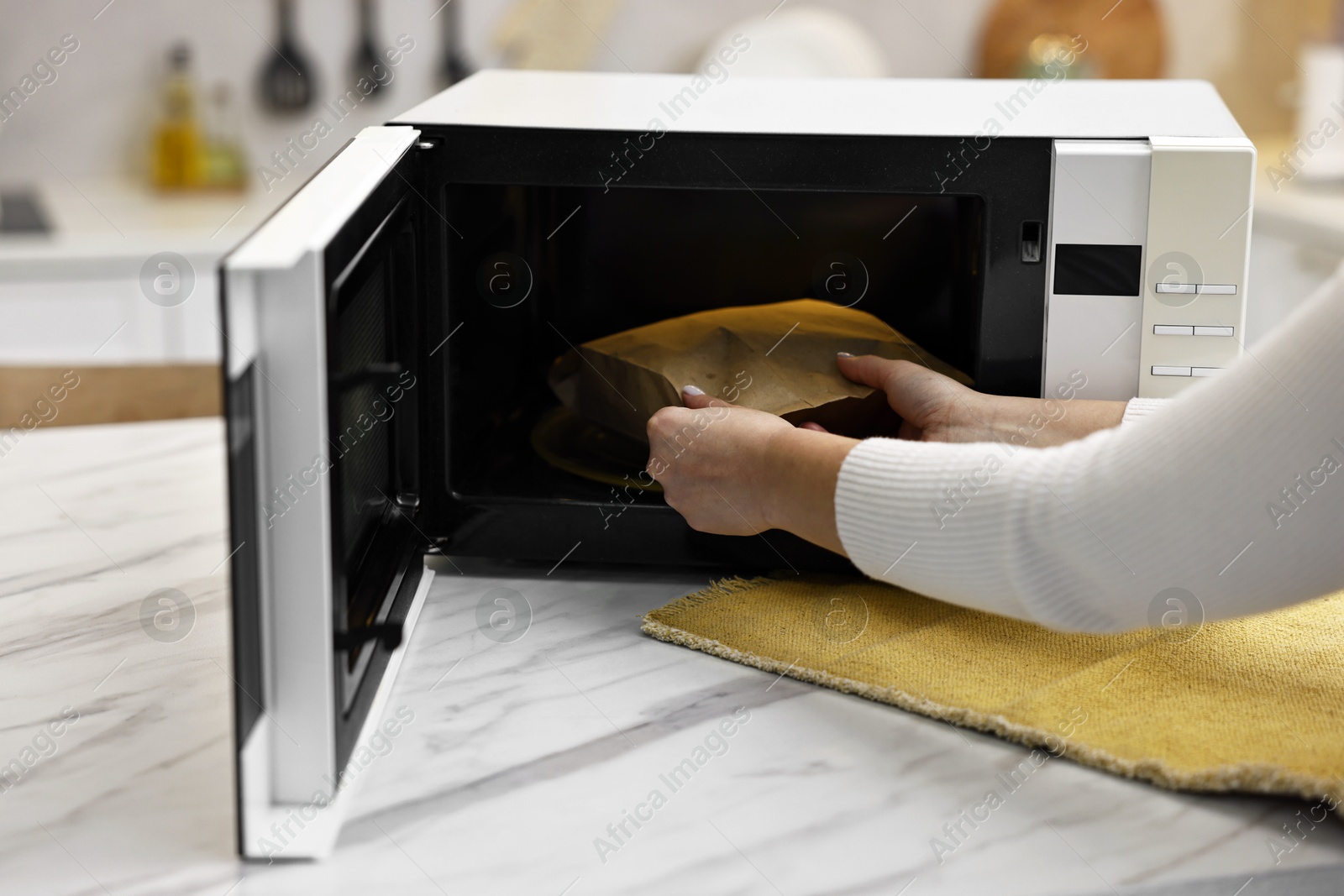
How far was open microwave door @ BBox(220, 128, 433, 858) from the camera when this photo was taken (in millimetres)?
496

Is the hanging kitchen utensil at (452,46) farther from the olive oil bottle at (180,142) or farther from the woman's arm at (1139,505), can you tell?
the woman's arm at (1139,505)

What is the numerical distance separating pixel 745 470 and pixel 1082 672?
0.21m

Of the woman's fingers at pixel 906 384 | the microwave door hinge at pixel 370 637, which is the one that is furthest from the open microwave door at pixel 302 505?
the woman's fingers at pixel 906 384

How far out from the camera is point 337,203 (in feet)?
1.86

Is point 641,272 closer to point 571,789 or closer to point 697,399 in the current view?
point 697,399

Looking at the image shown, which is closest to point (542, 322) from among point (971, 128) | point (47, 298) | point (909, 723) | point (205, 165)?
point (971, 128)

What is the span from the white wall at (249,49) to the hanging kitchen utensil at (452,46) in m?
0.02

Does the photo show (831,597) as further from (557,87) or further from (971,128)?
(557,87)

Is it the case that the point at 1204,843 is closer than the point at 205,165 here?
Yes

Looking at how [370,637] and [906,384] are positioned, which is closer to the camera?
[370,637]

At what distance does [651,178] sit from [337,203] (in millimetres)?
233

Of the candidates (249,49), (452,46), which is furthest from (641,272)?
(249,49)

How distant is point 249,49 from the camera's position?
2.25 m

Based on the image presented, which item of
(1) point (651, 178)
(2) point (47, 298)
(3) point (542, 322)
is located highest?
(1) point (651, 178)
